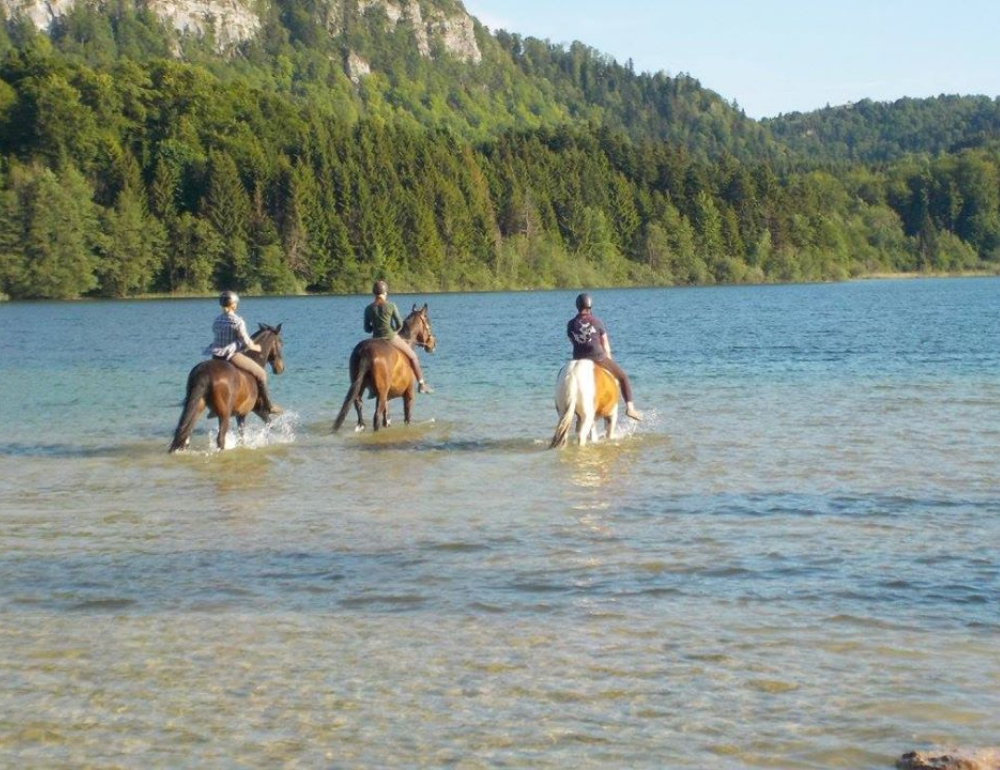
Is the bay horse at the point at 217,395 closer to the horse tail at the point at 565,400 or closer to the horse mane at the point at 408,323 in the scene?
the horse mane at the point at 408,323

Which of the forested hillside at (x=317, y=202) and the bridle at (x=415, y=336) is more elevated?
the forested hillside at (x=317, y=202)

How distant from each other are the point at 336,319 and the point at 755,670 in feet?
232

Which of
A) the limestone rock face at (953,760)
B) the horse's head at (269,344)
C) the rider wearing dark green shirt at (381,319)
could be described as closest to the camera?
the limestone rock face at (953,760)

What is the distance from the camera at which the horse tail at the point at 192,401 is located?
61.5 ft

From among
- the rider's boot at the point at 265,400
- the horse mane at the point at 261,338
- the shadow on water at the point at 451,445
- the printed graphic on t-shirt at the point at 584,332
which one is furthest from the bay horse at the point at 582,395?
the horse mane at the point at 261,338

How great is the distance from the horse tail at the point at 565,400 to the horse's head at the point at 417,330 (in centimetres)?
459

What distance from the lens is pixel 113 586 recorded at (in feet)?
36.5

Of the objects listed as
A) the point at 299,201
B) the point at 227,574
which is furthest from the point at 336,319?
the point at 227,574

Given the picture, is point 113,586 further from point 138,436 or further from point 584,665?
point 138,436

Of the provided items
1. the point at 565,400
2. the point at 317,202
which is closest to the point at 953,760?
the point at 565,400

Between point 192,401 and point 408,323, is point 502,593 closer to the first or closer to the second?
point 192,401

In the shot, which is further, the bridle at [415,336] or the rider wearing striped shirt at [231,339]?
the bridle at [415,336]

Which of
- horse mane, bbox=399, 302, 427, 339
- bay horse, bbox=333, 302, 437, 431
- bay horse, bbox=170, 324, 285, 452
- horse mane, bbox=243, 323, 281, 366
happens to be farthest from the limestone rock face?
horse mane, bbox=399, 302, 427, 339

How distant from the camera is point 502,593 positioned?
1077 cm
